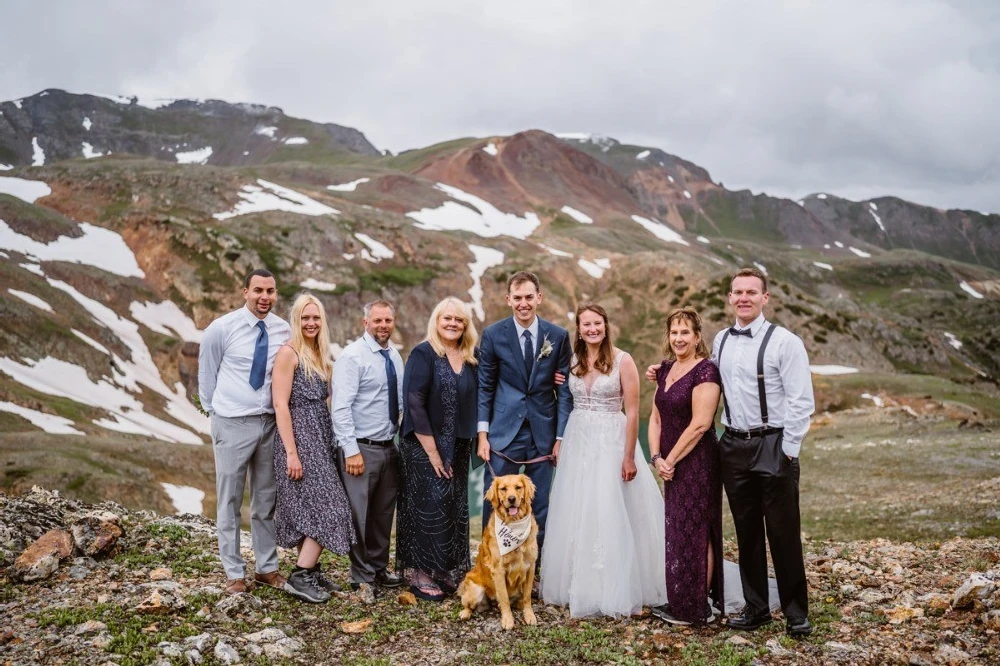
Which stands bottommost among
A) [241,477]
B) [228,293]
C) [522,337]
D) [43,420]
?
[43,420]

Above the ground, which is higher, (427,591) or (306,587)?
(306,587)

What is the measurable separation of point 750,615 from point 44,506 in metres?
10.6

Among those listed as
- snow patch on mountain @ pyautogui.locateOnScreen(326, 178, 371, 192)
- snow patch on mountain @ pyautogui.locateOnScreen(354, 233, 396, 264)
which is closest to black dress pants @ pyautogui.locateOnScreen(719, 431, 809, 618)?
snow patch on mountain @ pyautogui.locateOnScreen(354, 233, 396, 264)

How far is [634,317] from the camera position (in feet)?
277

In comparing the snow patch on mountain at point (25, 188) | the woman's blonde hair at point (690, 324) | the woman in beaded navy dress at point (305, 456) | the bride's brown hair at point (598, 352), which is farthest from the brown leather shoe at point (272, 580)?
the snow patch on mountain at point (25, 188)

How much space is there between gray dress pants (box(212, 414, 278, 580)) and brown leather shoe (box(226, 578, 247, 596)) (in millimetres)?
60

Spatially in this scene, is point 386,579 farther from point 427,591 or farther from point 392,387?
point 392,387

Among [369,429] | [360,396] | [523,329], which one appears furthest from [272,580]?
[523,329]

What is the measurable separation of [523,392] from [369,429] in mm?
2092

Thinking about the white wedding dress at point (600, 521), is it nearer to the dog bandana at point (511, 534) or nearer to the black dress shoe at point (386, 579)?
the dog bandana at point (511, 534)

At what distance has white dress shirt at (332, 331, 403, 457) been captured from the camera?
28.3ft

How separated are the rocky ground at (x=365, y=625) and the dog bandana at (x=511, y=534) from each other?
1043mm

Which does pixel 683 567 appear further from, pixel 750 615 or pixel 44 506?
pixel 44 506

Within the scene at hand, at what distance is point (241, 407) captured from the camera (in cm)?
826
